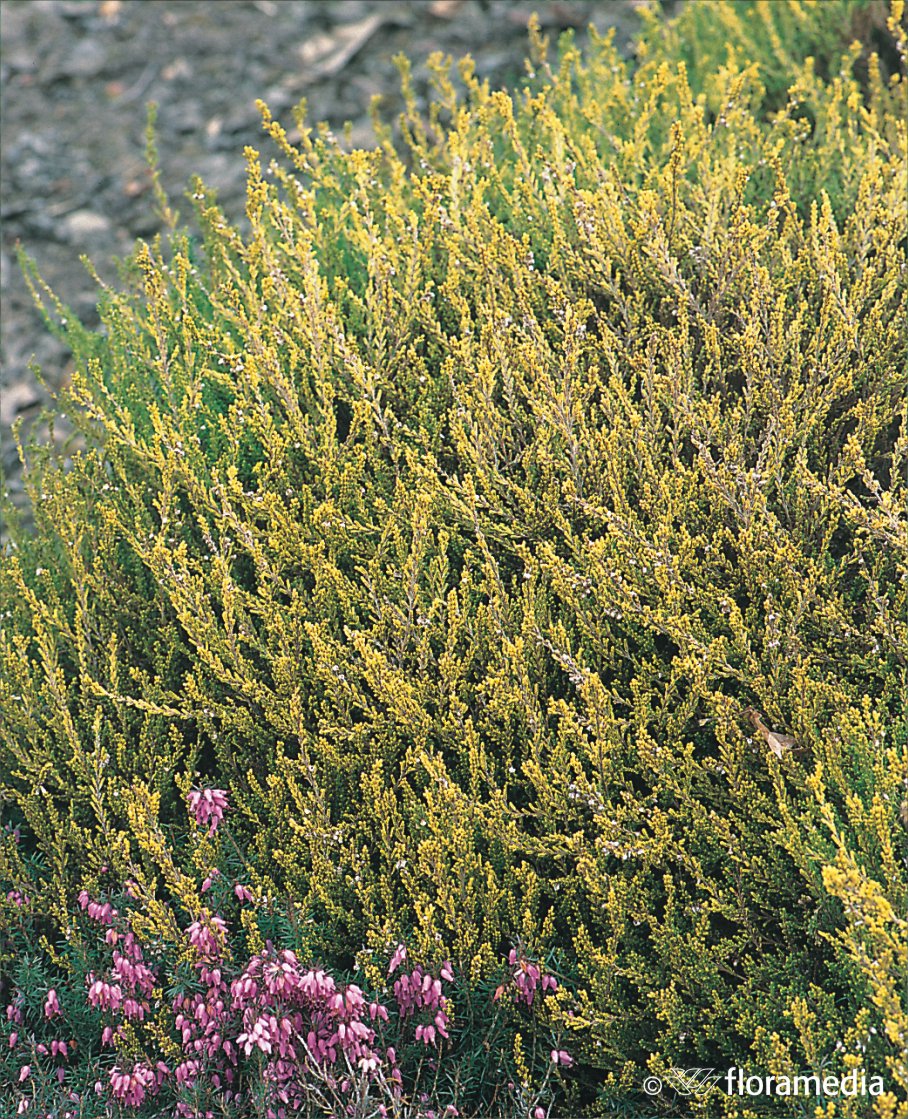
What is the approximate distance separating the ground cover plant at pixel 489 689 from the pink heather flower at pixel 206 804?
0.08 m

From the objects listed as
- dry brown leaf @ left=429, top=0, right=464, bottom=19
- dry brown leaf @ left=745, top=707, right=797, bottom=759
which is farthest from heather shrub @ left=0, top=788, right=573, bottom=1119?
dry brown leaf @ left=429, top=0, right=464, bottom=19

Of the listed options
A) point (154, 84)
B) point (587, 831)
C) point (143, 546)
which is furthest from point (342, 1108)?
point (154, 84)

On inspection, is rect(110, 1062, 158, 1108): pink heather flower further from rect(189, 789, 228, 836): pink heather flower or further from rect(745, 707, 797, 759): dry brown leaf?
rect(745, 707, 797, 759): dry brown leaf

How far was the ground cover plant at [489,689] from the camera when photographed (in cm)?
203

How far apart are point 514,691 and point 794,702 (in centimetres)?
51

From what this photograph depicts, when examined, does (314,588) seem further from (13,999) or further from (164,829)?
(13,999)

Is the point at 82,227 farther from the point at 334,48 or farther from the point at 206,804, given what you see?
the point at 206,804

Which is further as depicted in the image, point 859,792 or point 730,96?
point 730,96

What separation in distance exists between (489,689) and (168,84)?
520 cm

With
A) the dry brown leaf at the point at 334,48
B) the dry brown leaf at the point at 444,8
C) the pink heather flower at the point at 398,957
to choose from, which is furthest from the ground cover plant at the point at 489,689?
the dry brown leaf at the point at 444,8

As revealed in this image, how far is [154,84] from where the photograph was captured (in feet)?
20.4

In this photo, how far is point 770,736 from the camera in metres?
2.09

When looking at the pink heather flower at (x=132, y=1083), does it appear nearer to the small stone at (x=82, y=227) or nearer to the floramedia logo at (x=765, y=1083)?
the floramedia logo at (x=765, y=1083)

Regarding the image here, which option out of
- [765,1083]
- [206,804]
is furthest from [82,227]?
[765,1083]
